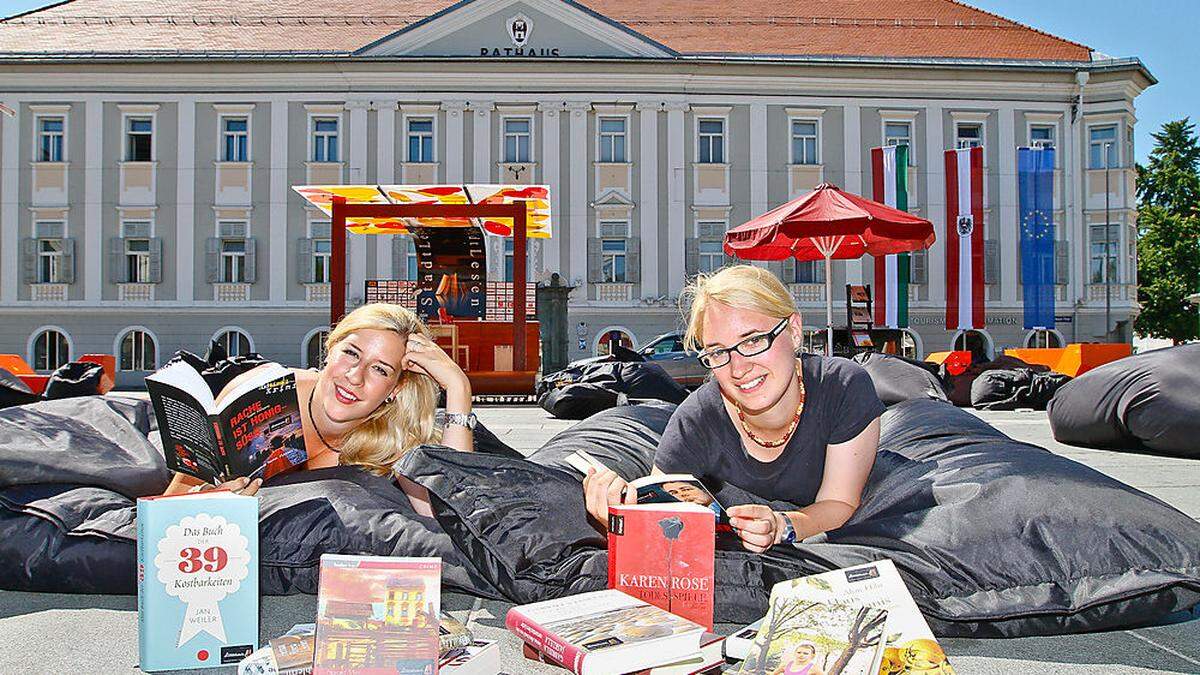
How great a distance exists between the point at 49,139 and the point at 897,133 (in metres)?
19.4

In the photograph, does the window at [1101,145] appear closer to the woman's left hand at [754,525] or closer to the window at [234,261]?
the window at [234,261]

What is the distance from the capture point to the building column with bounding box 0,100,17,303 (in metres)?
21.9

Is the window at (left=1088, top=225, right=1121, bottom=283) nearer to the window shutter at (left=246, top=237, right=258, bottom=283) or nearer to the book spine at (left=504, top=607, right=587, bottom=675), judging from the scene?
the window shutter at (left=246, top=237, right=258, bottom=283)

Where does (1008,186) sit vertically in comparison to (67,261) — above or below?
above

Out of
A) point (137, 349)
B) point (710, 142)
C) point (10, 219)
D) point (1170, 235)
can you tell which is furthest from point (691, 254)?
point (1170, 235)

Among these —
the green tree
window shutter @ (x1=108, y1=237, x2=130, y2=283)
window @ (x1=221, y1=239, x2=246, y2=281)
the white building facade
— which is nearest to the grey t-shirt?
the white building facade

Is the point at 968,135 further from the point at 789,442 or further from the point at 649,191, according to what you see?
the point at 789,442

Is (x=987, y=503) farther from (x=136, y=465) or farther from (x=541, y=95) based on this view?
(x=541, y=95)

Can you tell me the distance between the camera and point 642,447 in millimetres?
3588

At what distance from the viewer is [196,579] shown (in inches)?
76.7

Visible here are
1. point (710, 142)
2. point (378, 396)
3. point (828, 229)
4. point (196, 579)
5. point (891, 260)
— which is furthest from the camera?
point (710, 142)

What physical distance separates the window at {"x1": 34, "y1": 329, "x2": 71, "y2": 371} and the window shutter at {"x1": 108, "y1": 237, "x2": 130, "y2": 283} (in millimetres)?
1854

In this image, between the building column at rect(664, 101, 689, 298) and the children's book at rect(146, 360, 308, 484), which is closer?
the children's book at rect(146, 360, 308, 484)

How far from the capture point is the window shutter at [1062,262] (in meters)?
22.8
